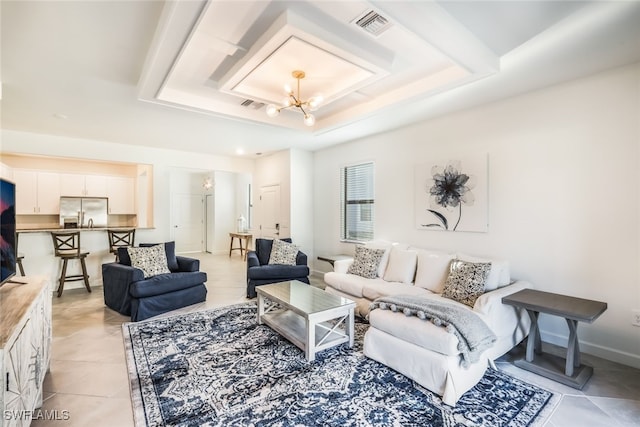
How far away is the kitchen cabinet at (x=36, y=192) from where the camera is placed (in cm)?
599

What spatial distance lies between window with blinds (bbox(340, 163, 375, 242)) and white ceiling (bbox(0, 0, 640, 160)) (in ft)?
4.55

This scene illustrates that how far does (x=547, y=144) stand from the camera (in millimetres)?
3078

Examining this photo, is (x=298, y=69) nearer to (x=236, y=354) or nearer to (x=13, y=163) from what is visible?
(x=236, y=354)

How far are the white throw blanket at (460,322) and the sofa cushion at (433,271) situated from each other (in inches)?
32.4

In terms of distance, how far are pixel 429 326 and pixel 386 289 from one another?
119 centimetres

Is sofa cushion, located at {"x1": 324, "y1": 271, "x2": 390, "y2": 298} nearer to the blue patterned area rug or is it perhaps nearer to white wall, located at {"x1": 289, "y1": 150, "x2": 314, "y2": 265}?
the blue patterned area rug

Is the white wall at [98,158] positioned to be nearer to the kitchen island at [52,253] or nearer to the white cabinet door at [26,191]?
the kitchen island at [52,253]

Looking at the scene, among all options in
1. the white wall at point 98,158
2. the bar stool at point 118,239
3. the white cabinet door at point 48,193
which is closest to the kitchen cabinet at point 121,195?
the white cabinet door at point 48,193

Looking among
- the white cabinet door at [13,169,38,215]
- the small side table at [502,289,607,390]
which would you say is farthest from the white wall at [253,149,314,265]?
the white cabinet door at [13,169,38,215]

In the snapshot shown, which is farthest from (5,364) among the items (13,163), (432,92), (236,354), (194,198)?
(194,198)

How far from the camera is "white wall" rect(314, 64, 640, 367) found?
264 cm

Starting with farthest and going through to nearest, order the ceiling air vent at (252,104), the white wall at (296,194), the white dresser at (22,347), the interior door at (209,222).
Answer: the interior door at (209,222) → the white wall at (296,194) → the ceiling air vent at (252,104) → the white dresser at (22,347)

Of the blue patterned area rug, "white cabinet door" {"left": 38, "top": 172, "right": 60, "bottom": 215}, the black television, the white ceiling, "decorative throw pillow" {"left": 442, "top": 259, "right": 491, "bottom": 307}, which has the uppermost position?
the white ceiling

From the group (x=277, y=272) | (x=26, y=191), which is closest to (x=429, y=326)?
(x=277, y=272)
